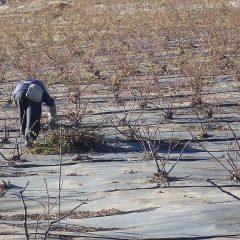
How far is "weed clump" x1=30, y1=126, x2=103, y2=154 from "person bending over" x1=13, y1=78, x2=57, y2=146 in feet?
0.52

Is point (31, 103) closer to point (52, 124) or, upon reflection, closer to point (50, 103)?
point (50, 103)

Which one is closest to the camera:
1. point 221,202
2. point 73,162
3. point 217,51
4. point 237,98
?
point 221,202

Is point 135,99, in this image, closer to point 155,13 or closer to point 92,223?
point 92,223

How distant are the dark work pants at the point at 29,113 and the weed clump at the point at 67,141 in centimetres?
16

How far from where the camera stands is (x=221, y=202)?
4.86 meters

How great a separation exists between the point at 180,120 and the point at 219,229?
377 cm

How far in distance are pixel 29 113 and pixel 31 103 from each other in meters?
0.11

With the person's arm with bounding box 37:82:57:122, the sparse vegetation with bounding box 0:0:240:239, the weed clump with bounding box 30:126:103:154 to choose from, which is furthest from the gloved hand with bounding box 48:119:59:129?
the weed clump with bounding box 30:126:103:154

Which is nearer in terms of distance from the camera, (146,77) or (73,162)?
(73,162)

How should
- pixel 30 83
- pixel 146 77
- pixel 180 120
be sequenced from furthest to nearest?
1. pixel 146 77
2. pixel 180 120
3. pixel 30 83

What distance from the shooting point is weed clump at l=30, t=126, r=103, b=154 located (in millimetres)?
6617

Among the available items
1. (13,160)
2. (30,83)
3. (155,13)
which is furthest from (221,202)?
(155,13)

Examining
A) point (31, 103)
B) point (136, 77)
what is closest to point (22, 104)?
point (31, 103)

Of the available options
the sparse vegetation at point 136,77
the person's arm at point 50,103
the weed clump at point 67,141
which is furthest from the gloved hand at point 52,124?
the weed clump at point 67,141
